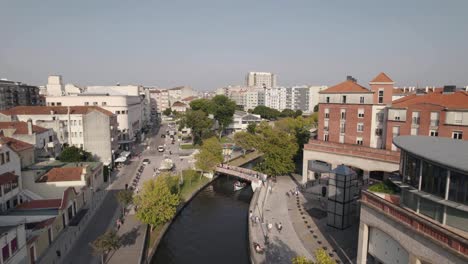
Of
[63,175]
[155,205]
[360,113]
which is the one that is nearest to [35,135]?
[63,175]

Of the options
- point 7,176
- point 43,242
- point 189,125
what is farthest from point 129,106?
point 43,242

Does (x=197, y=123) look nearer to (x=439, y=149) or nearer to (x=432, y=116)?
(x=432, y=116)

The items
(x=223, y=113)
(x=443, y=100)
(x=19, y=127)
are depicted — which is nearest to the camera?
(x=443, y=100)

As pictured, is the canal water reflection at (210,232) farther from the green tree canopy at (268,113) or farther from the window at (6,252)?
the green tree canopy at (268,113)

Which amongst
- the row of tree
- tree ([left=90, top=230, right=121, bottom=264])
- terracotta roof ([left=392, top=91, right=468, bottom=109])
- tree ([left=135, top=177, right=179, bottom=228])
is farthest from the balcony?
the row of tree

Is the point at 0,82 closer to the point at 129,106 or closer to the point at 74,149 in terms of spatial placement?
the point at 129,106

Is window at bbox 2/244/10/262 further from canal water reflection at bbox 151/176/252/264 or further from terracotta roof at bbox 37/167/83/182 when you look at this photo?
terracotta roof at bbox 37/167/83/182

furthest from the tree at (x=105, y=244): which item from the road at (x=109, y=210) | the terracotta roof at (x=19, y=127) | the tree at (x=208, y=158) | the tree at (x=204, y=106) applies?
the tree at (x=204, y=106)
